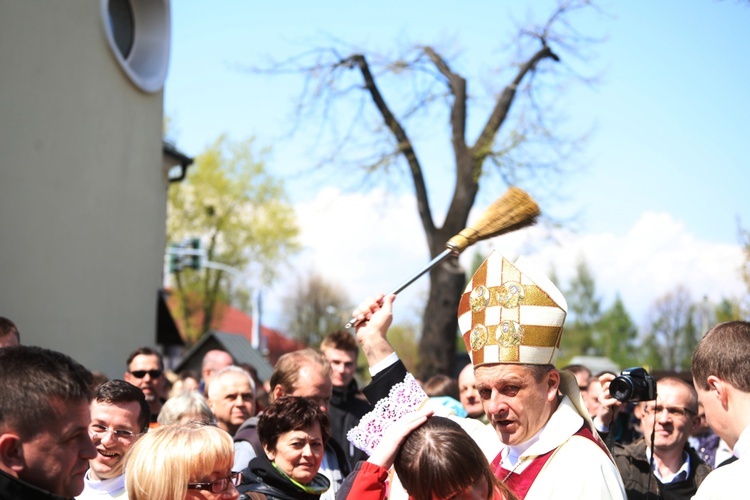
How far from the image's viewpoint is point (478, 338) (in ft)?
12.9

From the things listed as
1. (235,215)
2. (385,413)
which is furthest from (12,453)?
(235,215)

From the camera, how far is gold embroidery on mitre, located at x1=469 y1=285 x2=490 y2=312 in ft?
12.8

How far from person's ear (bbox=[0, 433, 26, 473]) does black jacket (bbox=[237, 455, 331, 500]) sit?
1886 mm

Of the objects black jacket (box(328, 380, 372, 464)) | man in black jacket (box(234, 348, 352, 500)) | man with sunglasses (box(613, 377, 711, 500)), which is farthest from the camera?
black jacket (box(328, 380, 372, 464))

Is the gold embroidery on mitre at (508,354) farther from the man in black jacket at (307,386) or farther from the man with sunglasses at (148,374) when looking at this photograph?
the man with sunglasses at (148,374)

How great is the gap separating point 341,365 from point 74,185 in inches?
385

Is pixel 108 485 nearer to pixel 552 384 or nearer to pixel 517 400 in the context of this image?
pixel 517 400

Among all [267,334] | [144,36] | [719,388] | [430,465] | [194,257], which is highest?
[144,36]

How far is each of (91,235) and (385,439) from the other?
13584 millimetres

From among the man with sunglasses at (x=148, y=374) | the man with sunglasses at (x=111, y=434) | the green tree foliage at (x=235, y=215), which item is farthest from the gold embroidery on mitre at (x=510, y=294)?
the green tree foliage at (x=235, y=215)

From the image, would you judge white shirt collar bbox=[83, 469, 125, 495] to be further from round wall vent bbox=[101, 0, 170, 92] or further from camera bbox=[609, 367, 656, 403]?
round wall vent bbox=[101, 0, 170, 92]

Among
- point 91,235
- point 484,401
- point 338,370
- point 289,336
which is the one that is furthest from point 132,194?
point 289,336

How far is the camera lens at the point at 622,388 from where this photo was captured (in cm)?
416

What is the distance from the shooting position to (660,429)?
18.1 feet
